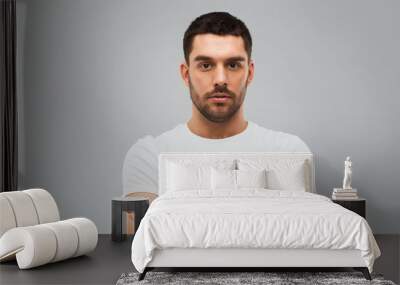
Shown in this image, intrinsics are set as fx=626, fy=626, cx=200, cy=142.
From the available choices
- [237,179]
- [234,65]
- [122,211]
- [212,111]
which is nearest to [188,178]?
[237,179]

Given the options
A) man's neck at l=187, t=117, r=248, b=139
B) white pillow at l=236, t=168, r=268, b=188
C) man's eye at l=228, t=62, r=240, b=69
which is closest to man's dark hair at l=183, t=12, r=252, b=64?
man's eye at l=228, t=62, r=240, b=69

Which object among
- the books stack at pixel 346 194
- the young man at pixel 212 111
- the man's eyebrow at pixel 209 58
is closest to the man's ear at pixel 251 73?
the young man at pixel 212 111

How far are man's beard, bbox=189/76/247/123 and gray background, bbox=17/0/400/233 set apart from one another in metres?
0.12

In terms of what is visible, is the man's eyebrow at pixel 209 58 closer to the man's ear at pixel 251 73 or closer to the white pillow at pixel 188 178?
the man's ear at pixel 251 73

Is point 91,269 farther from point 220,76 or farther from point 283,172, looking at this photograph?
point 220,76

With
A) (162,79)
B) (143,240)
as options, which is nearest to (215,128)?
(162,79)

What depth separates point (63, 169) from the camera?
699cm

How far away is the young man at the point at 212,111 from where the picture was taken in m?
6.89

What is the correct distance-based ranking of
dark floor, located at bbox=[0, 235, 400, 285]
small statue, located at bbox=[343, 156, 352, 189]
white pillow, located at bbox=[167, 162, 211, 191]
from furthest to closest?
small statue, located at bbox=[343, 156, 352, 189] < white pillow, located at bbox=[167, 162, 211, 191] < dark floor, located at bbox=[0, 235, 400, 285]

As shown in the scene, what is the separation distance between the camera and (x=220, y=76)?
270 inches

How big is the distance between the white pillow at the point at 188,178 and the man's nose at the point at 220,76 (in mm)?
997

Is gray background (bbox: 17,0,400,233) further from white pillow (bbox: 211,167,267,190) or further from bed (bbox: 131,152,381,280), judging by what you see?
bed (bbox: 131,152,381,280)

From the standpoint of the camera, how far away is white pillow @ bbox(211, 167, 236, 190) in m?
6.26

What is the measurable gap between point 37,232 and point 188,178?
1853mm
